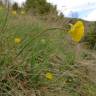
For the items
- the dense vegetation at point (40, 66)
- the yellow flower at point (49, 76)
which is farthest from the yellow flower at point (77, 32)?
Answer: the yellow flower at point (49, 76)

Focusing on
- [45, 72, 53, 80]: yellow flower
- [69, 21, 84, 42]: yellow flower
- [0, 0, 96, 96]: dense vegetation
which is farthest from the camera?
[45, 72, 53, 80]: yellow flower

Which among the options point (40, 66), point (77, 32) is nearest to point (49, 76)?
point (40, 66)

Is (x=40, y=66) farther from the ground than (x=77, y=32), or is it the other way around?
(x=77, y=32)

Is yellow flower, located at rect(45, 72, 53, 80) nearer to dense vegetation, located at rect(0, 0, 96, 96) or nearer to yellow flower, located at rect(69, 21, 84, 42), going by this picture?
dense vegetation, located at rect(0, 0, 96, 96)

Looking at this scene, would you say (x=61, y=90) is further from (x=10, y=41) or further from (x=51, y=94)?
(x=10, y=41)

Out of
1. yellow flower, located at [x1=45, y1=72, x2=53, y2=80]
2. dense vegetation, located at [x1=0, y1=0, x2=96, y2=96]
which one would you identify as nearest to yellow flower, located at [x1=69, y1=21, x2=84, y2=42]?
dense vegetation, located at [x1=0, y1=0, x2=96, y2=96]

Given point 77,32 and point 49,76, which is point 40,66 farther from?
point 77,32

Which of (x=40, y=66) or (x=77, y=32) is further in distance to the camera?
(x=40, y=66)

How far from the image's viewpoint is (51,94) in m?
3.20

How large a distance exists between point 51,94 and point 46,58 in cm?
54

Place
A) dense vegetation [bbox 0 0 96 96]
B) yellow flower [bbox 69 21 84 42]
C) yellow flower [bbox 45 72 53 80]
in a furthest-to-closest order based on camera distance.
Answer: yellow flower [bbox 45 72 53 80]
dense vegetation [bbox 0 0 96 96]
yellow flower [bbox 69 21 84 42]

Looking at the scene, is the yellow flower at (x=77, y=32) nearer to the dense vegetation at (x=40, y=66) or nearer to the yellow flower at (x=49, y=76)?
the dense vegetation at (x=40, y=66)

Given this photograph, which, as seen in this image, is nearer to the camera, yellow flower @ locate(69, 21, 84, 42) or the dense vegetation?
yellow flower @ locate(69, 21, 84, 42)

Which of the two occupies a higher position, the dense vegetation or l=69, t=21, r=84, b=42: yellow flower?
l=69, t=21, r=84, b=42: yellow flower
